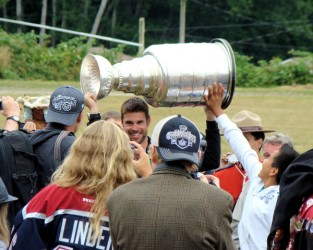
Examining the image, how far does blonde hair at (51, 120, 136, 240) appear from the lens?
17.1ft

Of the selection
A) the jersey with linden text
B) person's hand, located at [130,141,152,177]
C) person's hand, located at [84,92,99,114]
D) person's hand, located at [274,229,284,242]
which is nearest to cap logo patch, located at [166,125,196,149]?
the jersey with linden text

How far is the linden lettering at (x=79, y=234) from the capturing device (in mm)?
5168

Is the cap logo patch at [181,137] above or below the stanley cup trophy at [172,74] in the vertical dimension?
below

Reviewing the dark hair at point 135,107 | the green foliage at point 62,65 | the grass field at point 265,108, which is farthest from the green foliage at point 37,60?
the dark hair at point 135,107

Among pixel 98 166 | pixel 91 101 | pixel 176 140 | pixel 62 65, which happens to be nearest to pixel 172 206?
pixel 176 140

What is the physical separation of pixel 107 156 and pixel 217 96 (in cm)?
144

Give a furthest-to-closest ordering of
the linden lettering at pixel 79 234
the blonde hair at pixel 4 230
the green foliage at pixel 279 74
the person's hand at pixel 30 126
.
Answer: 1. the green foliage at pixel 279 74
2. the person's hand at pixel 30 126
3. the blonde hair at pixel 4 230
4. the linden lettering at pixel 79 234

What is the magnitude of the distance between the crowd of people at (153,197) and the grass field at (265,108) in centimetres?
804

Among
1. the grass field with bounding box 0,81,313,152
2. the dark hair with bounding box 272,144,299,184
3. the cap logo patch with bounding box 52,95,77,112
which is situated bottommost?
the grass field with bounding box 0,81,313,152

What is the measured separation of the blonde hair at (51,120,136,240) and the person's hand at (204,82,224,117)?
4.16 ft

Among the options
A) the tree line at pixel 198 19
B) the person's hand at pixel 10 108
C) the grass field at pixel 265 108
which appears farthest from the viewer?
the tree line at pixel 198 19

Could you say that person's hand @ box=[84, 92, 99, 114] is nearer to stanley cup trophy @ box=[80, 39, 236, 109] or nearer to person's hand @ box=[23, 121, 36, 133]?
stanley cup trophy @ box=[80, 39, 236, 109]

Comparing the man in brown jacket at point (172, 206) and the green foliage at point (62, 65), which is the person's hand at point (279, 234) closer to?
the man in brown jacket at point (172, 206)

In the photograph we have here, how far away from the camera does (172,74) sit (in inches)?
265
